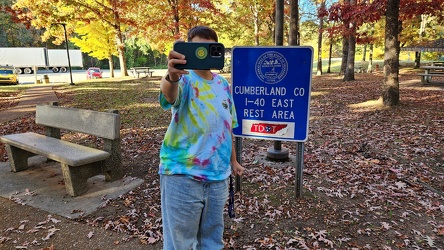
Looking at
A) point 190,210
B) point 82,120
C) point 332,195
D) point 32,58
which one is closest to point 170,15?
point 82,120

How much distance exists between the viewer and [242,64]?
12.0 ft

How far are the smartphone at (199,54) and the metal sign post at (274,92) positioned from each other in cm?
198

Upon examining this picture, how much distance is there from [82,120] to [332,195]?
359 centimetres

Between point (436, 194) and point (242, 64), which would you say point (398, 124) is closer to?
point (436, 194)

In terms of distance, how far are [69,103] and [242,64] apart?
9431 millimetres

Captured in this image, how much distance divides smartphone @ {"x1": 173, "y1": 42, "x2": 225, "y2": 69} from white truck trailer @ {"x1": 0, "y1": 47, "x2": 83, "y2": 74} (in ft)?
139

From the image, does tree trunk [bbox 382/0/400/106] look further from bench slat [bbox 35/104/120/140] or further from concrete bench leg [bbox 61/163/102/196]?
concrete bench leg [bbox 61/163/102/196]

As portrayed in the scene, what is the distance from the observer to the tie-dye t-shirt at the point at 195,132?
1754 mm

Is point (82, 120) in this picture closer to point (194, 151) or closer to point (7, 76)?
point (194, 151)

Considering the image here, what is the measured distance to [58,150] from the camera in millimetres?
4023

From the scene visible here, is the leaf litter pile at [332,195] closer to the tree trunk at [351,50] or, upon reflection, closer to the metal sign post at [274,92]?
the metal sign post at [274,92]

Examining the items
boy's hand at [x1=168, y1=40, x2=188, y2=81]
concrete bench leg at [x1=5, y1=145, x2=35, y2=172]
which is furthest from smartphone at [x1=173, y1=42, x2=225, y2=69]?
concrete bench leg at [x1=5, y1=145, x2=35, y2=172]

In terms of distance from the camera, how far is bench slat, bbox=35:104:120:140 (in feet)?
13.3

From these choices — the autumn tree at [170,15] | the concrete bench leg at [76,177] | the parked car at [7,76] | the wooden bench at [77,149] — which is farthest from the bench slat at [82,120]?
the parked car at [7,76]
